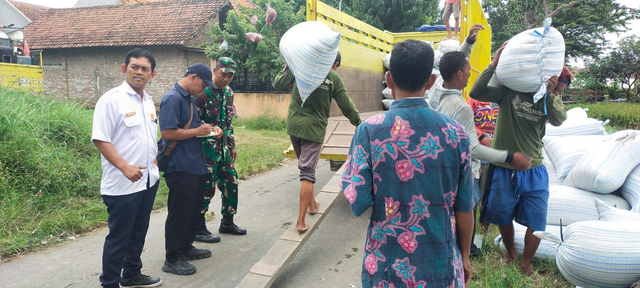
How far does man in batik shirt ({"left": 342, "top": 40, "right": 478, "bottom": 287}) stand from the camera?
149 cm

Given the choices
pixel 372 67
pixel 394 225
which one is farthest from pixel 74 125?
pixel 394 225

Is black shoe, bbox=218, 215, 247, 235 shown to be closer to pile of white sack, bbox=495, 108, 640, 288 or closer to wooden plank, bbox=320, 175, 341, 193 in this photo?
wooden plank, bbox=320, 175, 341, 193

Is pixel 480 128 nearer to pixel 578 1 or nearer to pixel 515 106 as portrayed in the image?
pixel 515 106

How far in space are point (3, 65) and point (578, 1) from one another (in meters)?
22.9

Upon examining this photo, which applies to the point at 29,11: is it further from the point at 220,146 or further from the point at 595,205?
the point at 595,205

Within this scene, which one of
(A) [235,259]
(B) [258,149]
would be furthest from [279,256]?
(B) [258,149]

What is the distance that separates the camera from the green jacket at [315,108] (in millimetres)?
3482

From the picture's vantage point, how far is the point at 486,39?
25.3 feet

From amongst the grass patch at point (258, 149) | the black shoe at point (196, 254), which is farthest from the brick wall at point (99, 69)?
the black shoe at point (196, 254)

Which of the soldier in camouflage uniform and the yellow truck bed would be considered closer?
the soldier in camouflage uniform

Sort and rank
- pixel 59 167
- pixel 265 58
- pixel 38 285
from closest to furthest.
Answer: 1. pixel 38 285
2. pixel 59 167
3. pixel 265 58

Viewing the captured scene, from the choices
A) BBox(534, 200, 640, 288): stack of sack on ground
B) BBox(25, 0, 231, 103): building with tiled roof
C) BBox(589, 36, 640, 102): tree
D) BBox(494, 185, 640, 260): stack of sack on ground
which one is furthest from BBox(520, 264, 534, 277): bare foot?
BBox(589, 36, 640, 102): tree

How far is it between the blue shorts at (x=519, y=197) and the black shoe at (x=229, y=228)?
2368 mm

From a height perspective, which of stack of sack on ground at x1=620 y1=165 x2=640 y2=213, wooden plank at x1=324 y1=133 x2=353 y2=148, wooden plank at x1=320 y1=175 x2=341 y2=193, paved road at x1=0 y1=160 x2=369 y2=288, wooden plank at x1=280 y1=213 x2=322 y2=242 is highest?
wooden plank at x1=324 y1=133 x2=353 y2=148
